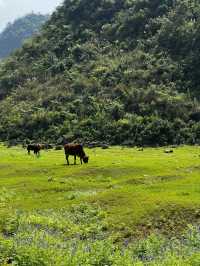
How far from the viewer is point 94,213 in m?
29.9

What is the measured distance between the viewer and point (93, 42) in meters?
157

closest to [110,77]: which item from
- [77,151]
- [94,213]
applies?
[77,151]

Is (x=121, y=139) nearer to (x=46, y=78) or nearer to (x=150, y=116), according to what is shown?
(x=150, y=116)

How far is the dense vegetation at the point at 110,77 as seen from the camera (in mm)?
109938

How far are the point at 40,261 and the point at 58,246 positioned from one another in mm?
1847

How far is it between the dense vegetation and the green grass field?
56.7m

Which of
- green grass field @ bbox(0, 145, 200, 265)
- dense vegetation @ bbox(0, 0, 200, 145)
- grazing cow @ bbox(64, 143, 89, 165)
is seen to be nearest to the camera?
green grass field @ bbox(0, 145, 200, 265)

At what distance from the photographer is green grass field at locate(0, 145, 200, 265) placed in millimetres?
19109

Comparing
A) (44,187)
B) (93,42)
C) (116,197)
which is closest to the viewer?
(116,197)

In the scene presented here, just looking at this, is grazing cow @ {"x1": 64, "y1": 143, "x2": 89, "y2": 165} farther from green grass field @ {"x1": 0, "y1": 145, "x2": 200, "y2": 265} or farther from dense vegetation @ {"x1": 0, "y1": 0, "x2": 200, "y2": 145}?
dense vegetation @ {"x1": 0, "y1": 0, "x2": 200, "y2": 145}

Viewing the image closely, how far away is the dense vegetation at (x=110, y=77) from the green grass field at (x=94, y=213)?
186ft

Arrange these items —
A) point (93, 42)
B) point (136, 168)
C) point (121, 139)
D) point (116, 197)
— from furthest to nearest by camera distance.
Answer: point (93, 42) → point (121, 139) → point (136, 168) → point (116, 197)

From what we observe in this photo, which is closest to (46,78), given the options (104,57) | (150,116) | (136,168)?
(104,57)

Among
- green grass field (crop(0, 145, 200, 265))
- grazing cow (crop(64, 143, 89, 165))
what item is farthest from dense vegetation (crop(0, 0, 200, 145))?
green grass field (crop(0, 145, 200, 265))
